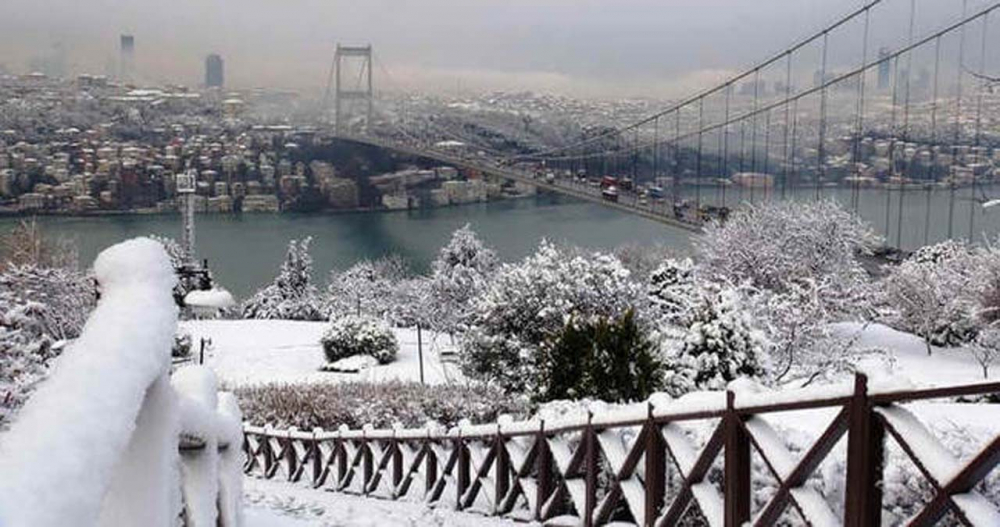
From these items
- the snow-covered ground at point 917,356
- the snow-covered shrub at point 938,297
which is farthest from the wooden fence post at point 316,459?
the snow-covered shrub at point 938,297

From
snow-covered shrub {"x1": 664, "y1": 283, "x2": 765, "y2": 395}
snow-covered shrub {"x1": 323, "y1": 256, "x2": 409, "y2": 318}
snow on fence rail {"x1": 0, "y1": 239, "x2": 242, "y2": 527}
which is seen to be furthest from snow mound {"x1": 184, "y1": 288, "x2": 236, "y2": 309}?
snow-covered shrub {"x1": 323, "y1": 256, "x2": 409, "y2": 318}

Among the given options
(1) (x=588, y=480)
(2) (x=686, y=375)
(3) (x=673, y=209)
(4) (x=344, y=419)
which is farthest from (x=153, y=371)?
(3) (x=673, y=209)

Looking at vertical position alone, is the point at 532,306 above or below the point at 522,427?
below

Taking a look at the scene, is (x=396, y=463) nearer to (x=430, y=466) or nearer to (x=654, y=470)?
(x=430, y=466)

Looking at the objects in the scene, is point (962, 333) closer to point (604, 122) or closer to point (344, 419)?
point (344, 419)

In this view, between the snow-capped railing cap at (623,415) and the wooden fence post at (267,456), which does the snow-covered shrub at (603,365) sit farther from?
the snow-capped railing cap at (623,415)

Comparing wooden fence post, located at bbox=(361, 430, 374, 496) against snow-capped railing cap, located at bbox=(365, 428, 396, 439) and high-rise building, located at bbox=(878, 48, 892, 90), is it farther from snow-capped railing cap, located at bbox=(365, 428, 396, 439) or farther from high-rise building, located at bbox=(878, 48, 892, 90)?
high-rise building, located at bbox=(878, 48, 892, 90)

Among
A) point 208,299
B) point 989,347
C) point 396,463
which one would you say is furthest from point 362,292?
point 396,463
